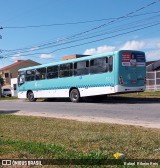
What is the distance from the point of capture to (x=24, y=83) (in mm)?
31609

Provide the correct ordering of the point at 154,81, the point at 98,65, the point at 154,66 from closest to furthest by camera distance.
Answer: the point at 98,65
the point at 154,81
the point at 154,66

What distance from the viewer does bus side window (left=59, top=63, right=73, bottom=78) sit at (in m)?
25.6

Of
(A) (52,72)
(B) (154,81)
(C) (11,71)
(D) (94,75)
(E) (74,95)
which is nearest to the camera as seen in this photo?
(D) (94,75)

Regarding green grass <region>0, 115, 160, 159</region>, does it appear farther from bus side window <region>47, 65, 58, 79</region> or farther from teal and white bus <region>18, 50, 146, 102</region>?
bus side window <region>47, 65, 58, 79</region>

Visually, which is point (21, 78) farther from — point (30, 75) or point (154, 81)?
point (154, 81)

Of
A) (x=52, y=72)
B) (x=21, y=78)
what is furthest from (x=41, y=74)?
(x=21, y=78)

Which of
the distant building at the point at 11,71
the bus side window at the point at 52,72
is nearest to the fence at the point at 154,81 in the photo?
the bus side window at the point at 52,72

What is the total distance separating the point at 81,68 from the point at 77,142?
16032mm

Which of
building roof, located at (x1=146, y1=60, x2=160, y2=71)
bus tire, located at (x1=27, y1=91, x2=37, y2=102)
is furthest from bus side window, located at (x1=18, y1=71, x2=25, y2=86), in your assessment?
building roof, located at (x1=146, y1=60, x2=160, y2=71)

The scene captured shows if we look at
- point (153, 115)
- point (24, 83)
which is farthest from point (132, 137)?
point (24, 83)

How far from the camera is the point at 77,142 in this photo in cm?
862

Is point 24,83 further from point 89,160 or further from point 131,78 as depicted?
point 89,160

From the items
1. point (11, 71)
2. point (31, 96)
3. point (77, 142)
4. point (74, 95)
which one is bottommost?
point (77, 142)

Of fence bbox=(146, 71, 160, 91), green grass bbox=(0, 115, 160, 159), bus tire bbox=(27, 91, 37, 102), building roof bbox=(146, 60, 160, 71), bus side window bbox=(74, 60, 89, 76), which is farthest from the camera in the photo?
building roof bbox=(146, 60, 160, 71)
